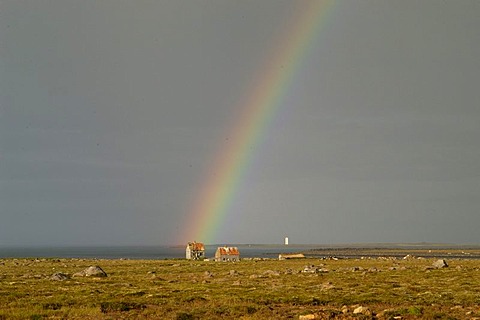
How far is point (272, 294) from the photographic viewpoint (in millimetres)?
40938

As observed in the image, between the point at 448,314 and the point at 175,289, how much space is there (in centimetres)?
2371

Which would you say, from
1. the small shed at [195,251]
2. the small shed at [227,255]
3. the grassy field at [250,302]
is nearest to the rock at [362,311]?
the grassy field at [250,302]

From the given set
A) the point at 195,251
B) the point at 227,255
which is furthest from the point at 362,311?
the point at 195,251

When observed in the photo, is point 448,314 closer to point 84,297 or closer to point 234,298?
point 234,298

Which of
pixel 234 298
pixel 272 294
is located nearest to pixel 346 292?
pixel 272 294

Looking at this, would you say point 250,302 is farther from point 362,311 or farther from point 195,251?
point 195,251

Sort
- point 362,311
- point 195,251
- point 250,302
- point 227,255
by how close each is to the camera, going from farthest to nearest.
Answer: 1. point 195,251
2. point 227,255
3. point 250,302
4. point 362,311

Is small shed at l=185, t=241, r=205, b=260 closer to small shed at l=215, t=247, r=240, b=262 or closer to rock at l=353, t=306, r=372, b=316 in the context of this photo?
small shed at l=215, t=247, r=240, b=262

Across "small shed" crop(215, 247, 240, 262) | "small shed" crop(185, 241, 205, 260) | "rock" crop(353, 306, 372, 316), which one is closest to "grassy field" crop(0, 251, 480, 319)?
"rock" crop(353, 306, 372, 316)

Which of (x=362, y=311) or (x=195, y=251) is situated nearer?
(x=362, y=311)

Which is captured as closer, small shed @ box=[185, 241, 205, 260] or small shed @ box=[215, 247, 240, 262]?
small shed @ box=[215, 247, 240, 262]

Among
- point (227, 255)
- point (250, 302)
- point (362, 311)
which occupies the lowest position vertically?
point (362, 311)

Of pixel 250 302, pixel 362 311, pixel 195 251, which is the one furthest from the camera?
pixel 195 251

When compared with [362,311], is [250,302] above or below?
above
